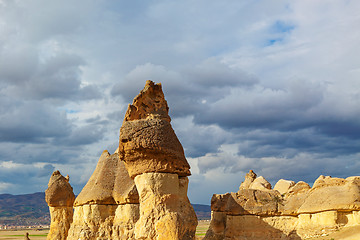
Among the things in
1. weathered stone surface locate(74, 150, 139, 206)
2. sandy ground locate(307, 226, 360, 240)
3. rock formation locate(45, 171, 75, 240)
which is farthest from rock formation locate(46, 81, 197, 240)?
rock formation locate(45, 171, 75, 240)

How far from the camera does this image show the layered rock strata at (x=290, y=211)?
1684cm

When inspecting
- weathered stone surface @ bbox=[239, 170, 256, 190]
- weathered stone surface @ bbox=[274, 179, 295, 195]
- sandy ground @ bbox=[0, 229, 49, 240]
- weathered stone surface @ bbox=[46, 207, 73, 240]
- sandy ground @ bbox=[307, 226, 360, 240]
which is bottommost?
sandy ground @ bbox=[0, 229, 49, 240]

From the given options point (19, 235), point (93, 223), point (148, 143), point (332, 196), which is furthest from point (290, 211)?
point (19, 235)

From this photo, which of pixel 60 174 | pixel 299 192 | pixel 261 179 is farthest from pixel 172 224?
pixel 261 179

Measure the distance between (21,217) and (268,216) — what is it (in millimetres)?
185521

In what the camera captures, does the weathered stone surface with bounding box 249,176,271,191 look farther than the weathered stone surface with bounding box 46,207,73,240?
Yes

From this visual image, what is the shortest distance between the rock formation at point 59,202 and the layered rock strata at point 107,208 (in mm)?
4976

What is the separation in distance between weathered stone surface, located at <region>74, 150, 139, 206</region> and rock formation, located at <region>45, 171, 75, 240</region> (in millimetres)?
4648

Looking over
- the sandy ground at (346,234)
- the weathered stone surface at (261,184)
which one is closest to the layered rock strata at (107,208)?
the sandy ground at (346,234)

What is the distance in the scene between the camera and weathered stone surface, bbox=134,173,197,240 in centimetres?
950

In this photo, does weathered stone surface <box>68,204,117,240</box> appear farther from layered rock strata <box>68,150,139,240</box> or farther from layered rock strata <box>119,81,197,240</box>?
layered rock strata <box>119,81,197,240</box>

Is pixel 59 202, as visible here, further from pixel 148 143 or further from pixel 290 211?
pixel 148 143

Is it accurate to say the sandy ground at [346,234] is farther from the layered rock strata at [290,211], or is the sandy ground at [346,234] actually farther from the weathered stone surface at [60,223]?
the weathered stone surface at [60,223]

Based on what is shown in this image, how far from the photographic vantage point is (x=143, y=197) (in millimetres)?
9844
